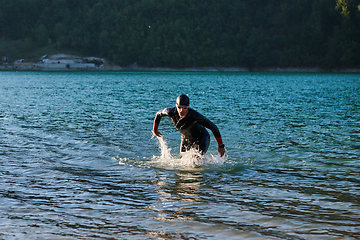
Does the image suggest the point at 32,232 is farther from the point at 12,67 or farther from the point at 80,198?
the point at 12,67

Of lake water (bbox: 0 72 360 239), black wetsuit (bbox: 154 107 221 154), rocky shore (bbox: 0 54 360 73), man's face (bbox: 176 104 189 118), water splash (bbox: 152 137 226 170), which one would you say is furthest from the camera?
rocky shore (bbox: 0 54 360 73)

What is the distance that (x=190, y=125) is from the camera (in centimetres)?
1058

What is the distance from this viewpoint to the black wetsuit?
1026 centimetres

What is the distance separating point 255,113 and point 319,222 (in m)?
20.0

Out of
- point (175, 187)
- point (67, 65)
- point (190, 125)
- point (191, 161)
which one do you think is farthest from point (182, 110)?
point (67, 65)

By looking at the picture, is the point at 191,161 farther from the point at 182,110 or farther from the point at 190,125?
the point at 182,110

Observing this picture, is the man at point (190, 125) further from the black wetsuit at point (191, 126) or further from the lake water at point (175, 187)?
the lake water at point (175, 187)

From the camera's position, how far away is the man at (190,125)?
392 inches

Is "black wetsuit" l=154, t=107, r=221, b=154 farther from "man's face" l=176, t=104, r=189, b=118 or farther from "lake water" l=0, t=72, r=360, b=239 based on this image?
"lake water" l=0, t=72, r=360, b=239

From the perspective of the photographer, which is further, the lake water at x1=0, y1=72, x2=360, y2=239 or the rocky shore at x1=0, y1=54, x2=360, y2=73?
the rocky shore at x1=0, y1=54, x2=360, y2=73

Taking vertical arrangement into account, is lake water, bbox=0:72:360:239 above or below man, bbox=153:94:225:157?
below

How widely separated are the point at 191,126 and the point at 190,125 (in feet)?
0.24

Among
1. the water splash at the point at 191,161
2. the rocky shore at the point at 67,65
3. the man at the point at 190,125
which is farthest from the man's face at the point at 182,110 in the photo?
the rocky shore at the point at 67,65

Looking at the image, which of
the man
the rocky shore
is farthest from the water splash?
the rocky shore
